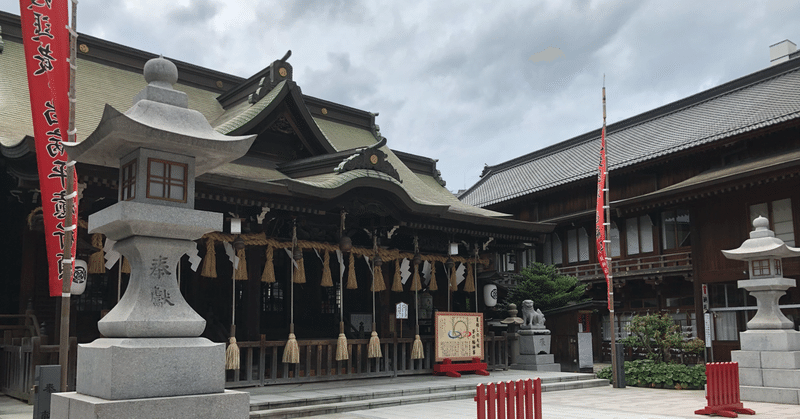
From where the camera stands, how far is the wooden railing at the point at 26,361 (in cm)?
1079

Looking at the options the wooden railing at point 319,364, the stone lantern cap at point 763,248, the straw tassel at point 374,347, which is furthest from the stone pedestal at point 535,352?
the stone lantern cap at point 763,248

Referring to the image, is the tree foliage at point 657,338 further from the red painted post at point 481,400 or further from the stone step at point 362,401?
the red painted post at point 481,400

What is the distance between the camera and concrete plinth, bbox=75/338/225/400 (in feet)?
19.0

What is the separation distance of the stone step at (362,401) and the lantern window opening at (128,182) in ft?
18.1

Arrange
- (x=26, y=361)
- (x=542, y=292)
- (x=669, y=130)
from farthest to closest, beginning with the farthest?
(x=669, y=130)
(x=542, y=292)
(x=26, y=361)

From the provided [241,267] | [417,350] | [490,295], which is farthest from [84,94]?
[490,295]

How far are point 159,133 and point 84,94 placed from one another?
35.5ft

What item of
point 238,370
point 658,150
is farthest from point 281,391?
point 658,150

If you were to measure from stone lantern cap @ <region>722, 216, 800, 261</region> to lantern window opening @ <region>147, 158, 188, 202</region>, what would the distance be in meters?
12.4

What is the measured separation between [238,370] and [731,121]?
2174 cm

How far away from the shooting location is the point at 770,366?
1420 cm

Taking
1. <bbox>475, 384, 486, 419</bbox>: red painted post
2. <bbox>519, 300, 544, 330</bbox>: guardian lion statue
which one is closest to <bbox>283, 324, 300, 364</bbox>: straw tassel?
<bbox>475, 384, 486, 419</bbox>: red painted post

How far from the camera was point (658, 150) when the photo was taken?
2748cm

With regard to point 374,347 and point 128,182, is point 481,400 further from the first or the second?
point 374,347
